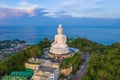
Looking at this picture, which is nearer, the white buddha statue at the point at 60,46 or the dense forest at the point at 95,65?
the dense forest at the point at 95,65

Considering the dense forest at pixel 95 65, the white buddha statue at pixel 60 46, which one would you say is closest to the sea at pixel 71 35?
the white buddha statue at pixel 60 46

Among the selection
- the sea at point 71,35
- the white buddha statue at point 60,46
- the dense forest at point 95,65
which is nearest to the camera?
the dense forest at point 95,65

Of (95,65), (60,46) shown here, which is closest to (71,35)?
(60,46)

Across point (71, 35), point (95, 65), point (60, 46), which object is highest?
point (60, 46)

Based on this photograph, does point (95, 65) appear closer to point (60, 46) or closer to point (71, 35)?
point (60, 46)

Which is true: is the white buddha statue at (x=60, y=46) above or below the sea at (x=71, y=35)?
above

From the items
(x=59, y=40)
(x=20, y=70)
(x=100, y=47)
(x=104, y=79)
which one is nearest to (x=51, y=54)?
(x=59, y=40)

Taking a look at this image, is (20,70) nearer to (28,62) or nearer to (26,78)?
(28,62)

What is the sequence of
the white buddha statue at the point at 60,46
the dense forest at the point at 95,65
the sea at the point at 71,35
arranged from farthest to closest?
the sea at the point at 71,35
the white buddha statue at the point at 60,46
the dense forest at the point at 95,65

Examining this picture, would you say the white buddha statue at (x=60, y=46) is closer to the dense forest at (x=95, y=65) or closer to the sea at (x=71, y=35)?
the dense forest at (x=95, y=65)

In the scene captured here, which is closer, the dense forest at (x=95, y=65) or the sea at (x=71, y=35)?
the dense forest at (x=95, y=65)

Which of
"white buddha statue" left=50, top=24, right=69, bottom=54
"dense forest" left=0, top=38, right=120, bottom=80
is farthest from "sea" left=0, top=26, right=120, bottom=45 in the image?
"dense forest" left=0, top=38, right=120, bottom=80
